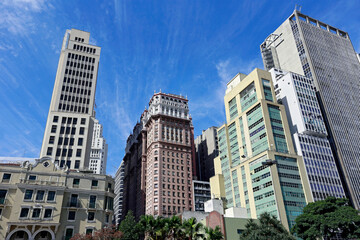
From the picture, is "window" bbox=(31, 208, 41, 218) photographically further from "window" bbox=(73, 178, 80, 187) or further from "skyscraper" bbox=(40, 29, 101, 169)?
"skyscraper" bbox=(40, 29, 101, 169)

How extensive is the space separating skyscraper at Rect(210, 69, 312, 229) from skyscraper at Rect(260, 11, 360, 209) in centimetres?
3092

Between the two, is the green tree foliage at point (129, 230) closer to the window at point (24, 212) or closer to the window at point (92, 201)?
the window at point (92, 201)

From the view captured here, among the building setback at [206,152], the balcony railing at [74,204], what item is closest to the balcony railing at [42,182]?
the balcony railing at [74,204]

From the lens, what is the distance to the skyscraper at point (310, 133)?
95.9 metres

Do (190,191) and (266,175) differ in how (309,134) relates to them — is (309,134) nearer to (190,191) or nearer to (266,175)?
(266,175)

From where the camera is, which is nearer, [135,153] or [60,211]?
[60,211]

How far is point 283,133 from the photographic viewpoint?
9994 cm

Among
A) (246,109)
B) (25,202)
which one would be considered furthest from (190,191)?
(25,202)

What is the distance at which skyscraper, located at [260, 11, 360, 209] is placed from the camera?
114m

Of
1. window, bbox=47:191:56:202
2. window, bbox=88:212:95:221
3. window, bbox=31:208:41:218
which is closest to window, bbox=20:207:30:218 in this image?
window, bbox=31:208:41:218

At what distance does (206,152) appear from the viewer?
172 metres

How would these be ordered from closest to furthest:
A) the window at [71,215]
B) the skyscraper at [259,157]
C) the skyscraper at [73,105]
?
1. the window at [71,215]
2. the skyscraper at [259,157]
3. the skyscraper at [73,105]

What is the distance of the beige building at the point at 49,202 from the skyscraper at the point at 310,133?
229 feet

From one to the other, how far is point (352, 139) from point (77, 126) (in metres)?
113
